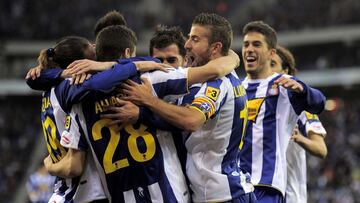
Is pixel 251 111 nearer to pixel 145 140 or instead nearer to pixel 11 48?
pixel 145 140

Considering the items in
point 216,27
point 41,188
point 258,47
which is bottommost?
point 41,188

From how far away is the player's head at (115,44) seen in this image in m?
4.51

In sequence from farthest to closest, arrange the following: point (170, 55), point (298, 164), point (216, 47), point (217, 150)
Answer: point (298, 164)
point (170, 55)
point (216, 47)
point (217, 150)

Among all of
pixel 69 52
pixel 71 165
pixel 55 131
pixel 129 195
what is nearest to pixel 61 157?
pixel 55 131

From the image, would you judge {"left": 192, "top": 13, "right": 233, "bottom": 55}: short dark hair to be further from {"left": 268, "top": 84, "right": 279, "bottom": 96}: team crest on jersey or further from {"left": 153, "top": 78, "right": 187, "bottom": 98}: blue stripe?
{"left": 268, "top": 84, "right": 279, "bottom": 96}: team crest on jersey

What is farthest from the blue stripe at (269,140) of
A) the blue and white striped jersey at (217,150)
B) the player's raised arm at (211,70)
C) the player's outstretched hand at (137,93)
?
the player's outstretched hand at (137,93)

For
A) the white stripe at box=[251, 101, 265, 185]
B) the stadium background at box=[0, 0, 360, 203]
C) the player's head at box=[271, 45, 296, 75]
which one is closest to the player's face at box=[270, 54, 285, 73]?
the player's head at box=[271, 45, 296, 75]

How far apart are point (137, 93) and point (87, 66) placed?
0.38 meters

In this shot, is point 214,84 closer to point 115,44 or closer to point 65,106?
point 115,44

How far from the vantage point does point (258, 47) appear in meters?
6.35

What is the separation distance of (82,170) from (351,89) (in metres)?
26.6

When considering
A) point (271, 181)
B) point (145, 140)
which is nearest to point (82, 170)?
point (145, 140)

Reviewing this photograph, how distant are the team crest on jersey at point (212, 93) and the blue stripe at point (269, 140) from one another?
5.36ft

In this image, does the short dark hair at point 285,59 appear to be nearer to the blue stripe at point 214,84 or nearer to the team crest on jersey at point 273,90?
the team crest on jersey at point 273,90
